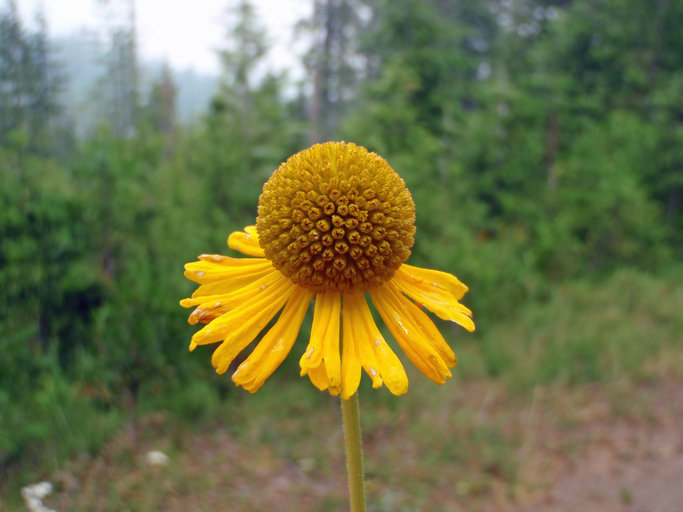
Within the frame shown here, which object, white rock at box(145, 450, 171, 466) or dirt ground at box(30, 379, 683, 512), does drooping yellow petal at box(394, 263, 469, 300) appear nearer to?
dirt ground at box(30, 379, 683, 512)

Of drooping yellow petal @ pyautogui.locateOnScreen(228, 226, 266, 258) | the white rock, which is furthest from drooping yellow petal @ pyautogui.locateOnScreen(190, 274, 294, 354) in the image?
the white rock

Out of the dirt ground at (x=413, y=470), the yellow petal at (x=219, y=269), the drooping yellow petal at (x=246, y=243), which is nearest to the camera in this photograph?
the yellow petal at (x=219, y=269)

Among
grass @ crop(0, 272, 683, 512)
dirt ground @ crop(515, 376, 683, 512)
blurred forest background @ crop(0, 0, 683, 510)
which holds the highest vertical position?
blurred forest background @ crop(0, 0, 683, 510)

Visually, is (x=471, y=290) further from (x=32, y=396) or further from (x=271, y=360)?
→ (x=271, y=360)

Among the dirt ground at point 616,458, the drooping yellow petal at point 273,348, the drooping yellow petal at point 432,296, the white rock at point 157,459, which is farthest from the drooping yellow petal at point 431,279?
the dirt ground at point 616,458

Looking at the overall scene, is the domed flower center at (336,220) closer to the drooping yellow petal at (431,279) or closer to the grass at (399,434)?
the drooping yellow petal at (431,279)

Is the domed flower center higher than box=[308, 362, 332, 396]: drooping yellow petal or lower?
higher
